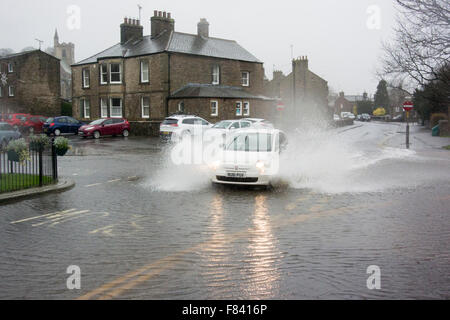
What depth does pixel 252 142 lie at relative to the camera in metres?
13.5

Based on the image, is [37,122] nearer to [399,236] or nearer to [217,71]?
[217,71]

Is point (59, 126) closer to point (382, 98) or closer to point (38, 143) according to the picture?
point (38, 143)

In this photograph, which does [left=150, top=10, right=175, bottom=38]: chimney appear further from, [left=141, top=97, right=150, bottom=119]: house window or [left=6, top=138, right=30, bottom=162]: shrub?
[left=6, top=138, right=30, bottom=162]: shrub

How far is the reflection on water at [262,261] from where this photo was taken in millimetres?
5012

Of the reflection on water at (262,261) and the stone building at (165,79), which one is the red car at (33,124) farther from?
the reflection on water at (262,261)

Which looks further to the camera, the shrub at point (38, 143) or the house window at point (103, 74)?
the house window at point (103, 74)

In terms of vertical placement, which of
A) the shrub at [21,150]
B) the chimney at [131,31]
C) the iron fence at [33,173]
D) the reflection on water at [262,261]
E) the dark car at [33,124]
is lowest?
the reflection on water at [262,261]

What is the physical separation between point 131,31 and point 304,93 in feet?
95.9

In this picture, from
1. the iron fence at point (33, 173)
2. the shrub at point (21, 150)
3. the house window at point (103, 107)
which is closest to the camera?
the iron fence at point (33, 173)

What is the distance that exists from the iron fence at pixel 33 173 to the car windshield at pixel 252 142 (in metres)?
5.11

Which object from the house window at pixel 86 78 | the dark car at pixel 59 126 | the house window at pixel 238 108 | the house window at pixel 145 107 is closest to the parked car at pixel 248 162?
the dark car at pixel 59 126

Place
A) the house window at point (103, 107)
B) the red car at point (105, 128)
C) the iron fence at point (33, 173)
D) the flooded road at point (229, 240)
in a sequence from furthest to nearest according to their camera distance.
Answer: the house window at point (103, 107) < the red car at point (105, 128) < the iron fence at point (33, 173) < the flooded road at point (229, 240)

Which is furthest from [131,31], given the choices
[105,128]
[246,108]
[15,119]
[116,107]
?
[15,119]
